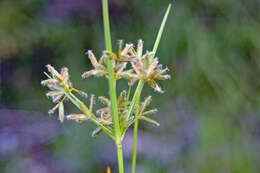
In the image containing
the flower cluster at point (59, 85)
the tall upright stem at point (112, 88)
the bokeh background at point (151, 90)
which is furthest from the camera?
the bokeh background at point (151, 90)

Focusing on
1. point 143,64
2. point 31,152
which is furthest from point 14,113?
point 143,64

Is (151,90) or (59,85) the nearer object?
(59,85)

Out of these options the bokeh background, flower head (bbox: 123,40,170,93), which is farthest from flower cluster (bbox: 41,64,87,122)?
the bokeh background

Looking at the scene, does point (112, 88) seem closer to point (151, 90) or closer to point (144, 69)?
point (144, 69)

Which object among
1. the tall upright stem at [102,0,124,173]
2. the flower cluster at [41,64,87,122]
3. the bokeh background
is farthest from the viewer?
the bokeh background

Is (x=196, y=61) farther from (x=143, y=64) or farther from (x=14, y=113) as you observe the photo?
(x=143, y=64)

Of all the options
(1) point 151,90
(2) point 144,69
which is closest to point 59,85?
(2) point 144,69

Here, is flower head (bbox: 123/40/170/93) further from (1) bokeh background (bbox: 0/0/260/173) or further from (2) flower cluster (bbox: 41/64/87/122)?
(1) bokeh background (bbox: 0/0/260/173)

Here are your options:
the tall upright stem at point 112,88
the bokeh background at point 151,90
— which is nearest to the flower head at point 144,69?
the tall upright stem at point 112,88

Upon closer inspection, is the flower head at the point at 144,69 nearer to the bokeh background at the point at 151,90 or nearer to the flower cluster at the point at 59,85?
the flower cluster at the point at 59,85
